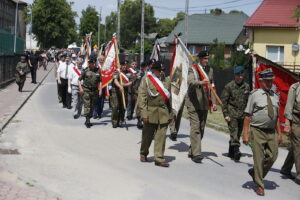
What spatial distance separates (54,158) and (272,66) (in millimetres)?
4459

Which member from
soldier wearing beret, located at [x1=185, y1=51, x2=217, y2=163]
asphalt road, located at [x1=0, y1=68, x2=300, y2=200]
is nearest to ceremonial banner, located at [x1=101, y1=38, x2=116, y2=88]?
asphalt road, located at [x1=0, y1=68, x2=300, y2=200]

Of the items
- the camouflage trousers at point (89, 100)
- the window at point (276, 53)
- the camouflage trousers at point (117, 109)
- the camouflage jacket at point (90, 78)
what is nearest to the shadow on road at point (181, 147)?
the camouflage trousers at point (117, 109)

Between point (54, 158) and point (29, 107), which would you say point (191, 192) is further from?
point (29, 107)

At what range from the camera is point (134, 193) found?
7352 millimetres

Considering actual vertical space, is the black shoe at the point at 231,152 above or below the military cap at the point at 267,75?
below

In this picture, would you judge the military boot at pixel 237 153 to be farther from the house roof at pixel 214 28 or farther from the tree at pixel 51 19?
the tree at pixel 51 19

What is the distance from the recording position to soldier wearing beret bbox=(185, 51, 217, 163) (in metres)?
9.61

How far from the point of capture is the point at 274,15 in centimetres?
4166

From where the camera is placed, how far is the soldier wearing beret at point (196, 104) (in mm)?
9609

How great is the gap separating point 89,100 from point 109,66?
1.58 meters

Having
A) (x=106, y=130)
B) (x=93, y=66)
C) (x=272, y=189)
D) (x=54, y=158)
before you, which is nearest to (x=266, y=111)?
(x=272, y=189)

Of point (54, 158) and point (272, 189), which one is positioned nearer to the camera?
point (272, 189)

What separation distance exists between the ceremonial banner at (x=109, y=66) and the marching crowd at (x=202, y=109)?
247 millimetres

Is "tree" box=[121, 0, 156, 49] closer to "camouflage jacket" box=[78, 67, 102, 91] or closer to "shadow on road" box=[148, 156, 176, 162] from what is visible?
"camouflage jacket" box=[78, 67, 102, 91]
